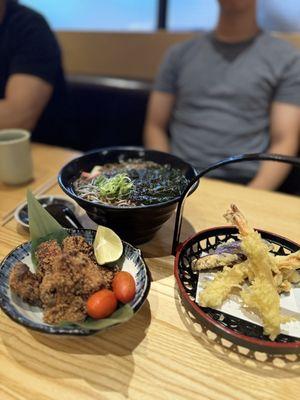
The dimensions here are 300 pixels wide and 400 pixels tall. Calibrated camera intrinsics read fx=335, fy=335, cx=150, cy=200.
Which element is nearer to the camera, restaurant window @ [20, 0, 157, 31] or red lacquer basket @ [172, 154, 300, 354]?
red lacquer basket @ [172, 154, 300, 354]

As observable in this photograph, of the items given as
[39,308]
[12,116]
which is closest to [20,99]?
[12,116]

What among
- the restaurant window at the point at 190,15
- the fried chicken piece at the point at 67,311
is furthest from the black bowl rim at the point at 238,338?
the restaurant window at the point at 190,15

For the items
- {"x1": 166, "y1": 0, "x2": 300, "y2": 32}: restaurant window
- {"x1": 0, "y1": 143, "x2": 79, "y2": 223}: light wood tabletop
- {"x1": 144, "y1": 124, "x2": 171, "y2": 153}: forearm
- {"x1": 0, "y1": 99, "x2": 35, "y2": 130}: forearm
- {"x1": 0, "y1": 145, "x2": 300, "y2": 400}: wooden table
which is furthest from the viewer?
{"x1": 166, "y1": 0, "x2": 300, "y2": 32}: restaurant window

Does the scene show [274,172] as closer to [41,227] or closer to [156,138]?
[156,138]

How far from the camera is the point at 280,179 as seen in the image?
5.79 feet

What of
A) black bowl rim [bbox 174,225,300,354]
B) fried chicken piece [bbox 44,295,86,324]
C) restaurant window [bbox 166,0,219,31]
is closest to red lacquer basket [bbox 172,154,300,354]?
black bowl rim [bbox 174,225,300,354]

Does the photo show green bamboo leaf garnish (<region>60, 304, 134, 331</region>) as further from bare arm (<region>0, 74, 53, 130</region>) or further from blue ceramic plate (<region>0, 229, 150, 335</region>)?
bare arm (<region>0, 74, 53, 130</region>)

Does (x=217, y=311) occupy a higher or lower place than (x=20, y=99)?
lower

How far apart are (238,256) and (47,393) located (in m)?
0.50

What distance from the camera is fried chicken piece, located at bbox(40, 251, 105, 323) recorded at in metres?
0.66

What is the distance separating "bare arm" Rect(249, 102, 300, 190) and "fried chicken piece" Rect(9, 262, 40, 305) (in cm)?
131

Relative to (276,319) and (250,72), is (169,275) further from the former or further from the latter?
(250,72)

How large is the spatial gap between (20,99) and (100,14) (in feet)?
6.88

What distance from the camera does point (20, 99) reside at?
1684mm
